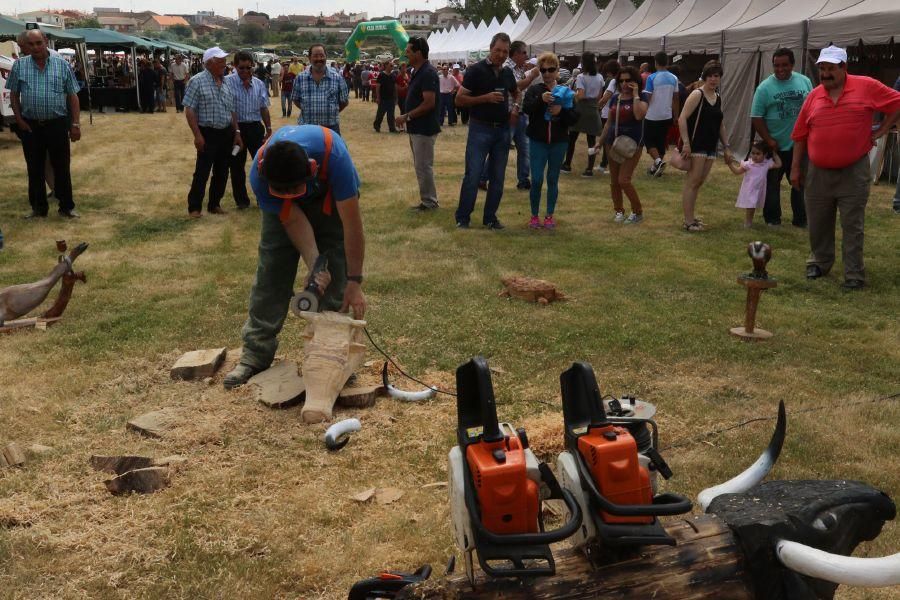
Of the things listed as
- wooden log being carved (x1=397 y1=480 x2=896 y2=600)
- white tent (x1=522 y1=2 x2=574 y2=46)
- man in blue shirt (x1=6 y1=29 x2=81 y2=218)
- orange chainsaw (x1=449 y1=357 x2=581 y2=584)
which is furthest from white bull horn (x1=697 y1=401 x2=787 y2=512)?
white tent (x1=522 y1=2 x2=574 y2=46)

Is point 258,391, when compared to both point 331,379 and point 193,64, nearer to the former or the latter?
point 331,379

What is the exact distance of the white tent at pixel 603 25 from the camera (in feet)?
67.8

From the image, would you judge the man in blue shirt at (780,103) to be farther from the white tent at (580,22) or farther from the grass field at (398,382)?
the white tent at (580,22)

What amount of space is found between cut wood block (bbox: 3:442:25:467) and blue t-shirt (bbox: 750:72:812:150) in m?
7.19

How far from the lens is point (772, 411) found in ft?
14.0

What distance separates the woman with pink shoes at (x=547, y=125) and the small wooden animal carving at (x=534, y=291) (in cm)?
214

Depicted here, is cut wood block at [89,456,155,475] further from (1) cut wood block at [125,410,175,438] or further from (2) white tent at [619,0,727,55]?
(2) white tent at [619,0,727,55]

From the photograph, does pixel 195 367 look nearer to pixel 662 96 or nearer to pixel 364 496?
pixel 364 496

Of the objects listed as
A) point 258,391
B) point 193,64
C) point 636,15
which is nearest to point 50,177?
point 258,391

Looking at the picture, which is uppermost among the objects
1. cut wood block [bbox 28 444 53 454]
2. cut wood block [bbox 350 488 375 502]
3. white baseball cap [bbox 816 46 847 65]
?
white baseball cap [bbox 816 46 847 65]

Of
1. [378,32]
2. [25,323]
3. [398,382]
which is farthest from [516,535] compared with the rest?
[378,32]

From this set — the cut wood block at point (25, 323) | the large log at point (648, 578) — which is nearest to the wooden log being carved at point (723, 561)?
the large log at point (648, 578)

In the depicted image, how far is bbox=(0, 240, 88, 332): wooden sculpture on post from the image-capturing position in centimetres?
559

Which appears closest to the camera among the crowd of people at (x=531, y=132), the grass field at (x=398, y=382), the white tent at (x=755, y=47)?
the grass field at (x=398, y=382)
